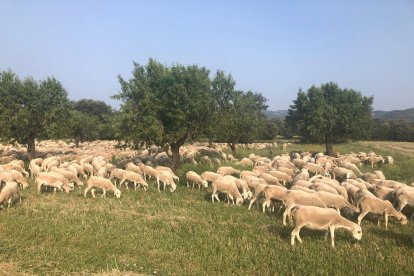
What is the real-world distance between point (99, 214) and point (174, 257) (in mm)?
5623

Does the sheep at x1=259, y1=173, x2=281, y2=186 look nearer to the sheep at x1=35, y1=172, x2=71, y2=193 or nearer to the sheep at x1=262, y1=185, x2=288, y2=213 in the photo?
the sheep at x1=262, y1=185, x2=288, y2=213

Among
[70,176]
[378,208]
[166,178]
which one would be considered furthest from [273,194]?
[70,176]

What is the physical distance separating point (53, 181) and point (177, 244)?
11.2 m

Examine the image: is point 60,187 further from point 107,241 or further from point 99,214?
point 107,241

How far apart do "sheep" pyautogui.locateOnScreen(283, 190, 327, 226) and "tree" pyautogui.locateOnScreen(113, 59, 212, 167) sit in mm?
12359

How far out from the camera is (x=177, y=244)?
11648 millimetres

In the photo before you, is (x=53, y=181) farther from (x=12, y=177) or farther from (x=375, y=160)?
(x=375, y=160)

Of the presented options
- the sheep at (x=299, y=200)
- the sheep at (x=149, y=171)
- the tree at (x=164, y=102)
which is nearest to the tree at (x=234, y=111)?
the tree at (x=164, y=102)

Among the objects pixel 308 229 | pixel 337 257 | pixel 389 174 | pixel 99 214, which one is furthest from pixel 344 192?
pixel 389 174

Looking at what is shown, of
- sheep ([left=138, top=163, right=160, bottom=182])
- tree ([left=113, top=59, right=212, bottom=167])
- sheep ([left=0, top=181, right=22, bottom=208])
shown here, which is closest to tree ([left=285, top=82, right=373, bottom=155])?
tree ([left=113, top=59, right=212, bottom=167])

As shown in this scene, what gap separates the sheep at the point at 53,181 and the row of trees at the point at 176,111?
660cm

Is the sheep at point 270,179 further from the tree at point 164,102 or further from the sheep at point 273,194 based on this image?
the tree at point 164,102

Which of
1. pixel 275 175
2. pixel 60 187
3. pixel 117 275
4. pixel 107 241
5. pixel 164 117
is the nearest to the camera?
pixel 117 275

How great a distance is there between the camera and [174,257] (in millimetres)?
10578
